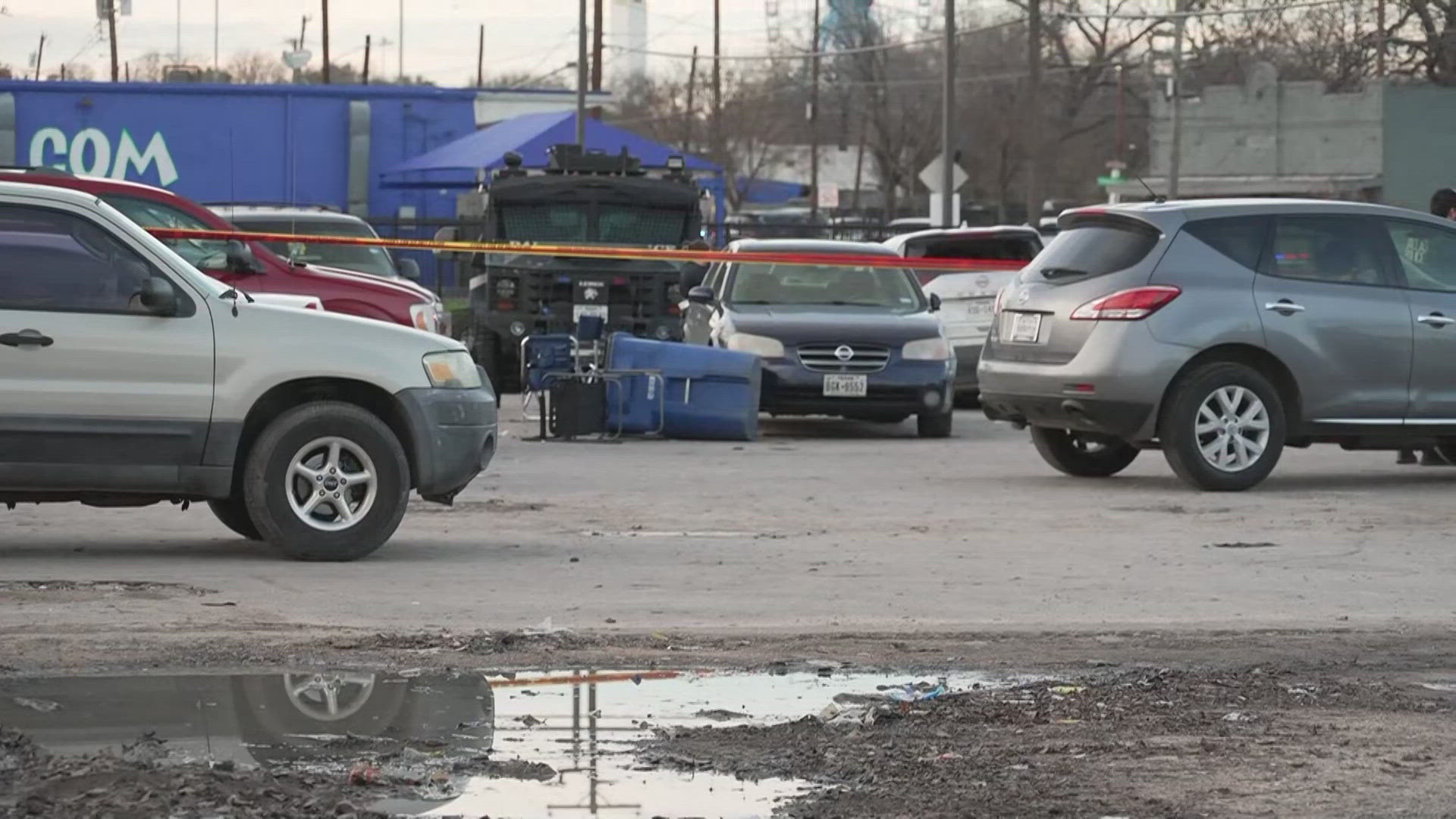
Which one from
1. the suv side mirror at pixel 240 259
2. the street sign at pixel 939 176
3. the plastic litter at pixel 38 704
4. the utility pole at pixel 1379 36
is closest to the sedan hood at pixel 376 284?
the suv side mirror at pixel 240 259

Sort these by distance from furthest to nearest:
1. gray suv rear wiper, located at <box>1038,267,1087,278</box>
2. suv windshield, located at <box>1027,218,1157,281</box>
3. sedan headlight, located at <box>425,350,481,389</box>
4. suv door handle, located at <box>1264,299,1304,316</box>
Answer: gray suv rear wiper, located at <box>1038,267,1087,278</box>, suv windshield, located at <box>1027,218,1157,281</box>, suv door handle, located at <box>1264,299,1304,316</box>, sedan headlight, located at <box>425,350,481,389</box>

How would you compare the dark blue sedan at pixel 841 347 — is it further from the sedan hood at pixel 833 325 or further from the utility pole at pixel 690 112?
the utility pole at pixel 690 112

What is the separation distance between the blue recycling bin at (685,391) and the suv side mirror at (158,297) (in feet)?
27.3

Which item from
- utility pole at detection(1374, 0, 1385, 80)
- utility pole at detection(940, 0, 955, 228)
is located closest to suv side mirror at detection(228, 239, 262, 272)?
utility pole at detection(940, 0, 955, 228)

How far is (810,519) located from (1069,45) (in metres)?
70.7

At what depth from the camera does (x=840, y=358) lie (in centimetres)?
1864

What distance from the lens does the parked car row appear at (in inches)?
394

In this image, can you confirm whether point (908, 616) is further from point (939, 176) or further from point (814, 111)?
point (814, 111)

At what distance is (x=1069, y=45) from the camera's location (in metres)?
81.1

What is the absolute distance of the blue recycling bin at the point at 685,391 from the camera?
18.2 m

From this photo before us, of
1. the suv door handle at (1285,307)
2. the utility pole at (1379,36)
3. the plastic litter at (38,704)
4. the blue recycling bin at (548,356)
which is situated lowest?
the plastic litter at (38,704)

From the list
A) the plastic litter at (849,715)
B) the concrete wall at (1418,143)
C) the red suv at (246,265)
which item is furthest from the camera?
the concrete wall at (1418,143)

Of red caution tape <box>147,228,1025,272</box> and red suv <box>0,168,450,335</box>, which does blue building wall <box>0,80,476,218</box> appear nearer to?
red caution tape <box>147,228,1025,272</box>

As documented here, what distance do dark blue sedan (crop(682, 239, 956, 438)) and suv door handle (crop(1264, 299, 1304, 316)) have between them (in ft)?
17.3
